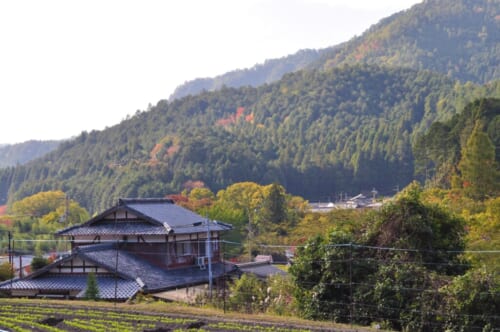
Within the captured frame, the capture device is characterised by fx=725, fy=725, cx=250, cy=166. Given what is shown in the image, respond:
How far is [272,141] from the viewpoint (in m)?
130

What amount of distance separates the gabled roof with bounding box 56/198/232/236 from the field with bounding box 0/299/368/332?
25.6 feet

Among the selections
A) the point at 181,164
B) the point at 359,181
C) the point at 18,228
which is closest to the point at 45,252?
the point at 18,228

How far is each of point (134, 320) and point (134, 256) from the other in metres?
10.9

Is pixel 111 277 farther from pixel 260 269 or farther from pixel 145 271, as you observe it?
pixel 260 269

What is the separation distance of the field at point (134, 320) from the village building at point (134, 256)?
4013 millimetres

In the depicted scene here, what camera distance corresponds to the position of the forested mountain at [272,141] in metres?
104

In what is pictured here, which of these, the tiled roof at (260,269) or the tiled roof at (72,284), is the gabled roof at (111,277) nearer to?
the tiled roof at (72,284)

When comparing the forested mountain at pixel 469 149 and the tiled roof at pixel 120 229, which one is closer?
the tiled roof at pixel 120 229

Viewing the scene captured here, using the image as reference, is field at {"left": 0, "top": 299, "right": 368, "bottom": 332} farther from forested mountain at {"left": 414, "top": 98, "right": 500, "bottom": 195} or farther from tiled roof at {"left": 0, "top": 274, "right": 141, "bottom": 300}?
forested mountain at {"left": 414, "top": 98, "right": 500, "bottom": 195}

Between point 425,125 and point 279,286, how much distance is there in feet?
319

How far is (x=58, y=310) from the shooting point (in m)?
19.8

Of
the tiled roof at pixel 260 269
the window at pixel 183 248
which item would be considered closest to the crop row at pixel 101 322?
the window at pixel 183 248

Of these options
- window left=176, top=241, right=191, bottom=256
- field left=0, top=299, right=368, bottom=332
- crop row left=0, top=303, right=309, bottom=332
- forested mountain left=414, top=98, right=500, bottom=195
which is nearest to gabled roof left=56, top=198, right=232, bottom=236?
window left=176, top=241, right=191, bottom=256

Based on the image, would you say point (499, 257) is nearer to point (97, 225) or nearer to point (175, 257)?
point (175, 257)
